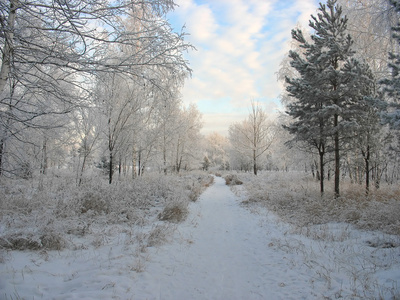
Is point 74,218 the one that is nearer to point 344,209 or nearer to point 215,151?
point 344,209

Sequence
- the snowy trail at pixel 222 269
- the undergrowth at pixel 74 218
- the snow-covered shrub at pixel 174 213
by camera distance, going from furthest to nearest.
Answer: the snow-covered shrub at pixel 174 213, the undergrowth at pixel 74 218, the snowy trail at pixel 222 269

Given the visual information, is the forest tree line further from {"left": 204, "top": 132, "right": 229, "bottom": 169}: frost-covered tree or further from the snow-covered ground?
{"left": 204, "top": 132, "right": 229, "bottom": 169}: frost-covered tree

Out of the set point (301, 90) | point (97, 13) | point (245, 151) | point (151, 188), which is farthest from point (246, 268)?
point (245, 151)

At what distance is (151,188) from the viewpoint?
996 cm

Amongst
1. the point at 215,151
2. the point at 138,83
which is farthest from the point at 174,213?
the point at 215,151

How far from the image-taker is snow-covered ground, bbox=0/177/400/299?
2795 millimetres

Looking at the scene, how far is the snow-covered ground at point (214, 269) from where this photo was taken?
2.79 meters

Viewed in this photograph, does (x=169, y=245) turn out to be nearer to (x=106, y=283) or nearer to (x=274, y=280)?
(x=106, y=283)

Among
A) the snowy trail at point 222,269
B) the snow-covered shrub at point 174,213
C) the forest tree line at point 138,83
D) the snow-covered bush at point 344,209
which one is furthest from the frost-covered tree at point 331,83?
→ the snow-covered shrub at point 174,213

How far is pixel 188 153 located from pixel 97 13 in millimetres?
24027

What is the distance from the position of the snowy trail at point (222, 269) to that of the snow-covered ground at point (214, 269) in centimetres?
1

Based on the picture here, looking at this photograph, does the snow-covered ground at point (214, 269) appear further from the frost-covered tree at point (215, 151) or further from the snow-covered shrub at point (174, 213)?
the frost-covered tree at point (215, 151)

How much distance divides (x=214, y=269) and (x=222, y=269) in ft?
0.48

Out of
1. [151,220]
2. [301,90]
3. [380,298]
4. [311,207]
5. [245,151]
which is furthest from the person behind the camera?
[245,151]
